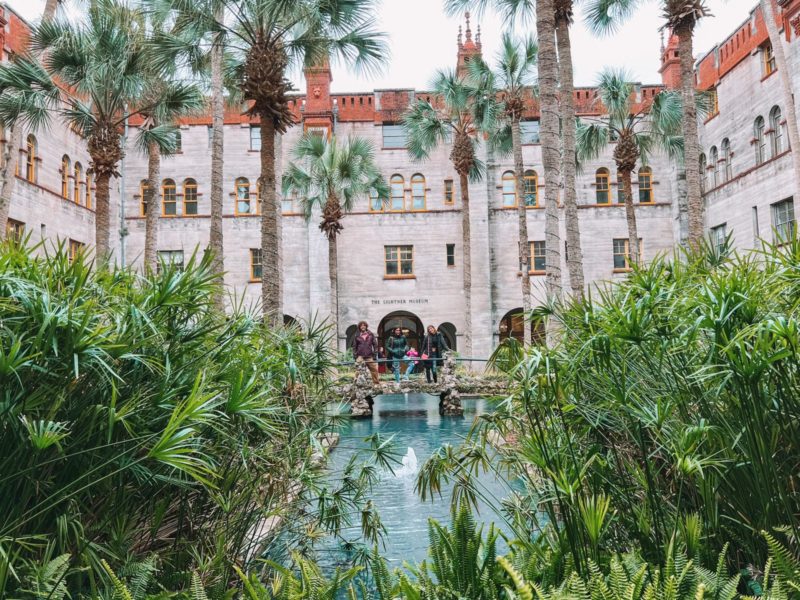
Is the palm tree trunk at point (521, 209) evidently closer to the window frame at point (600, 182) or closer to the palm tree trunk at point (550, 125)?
the palm tree trunk at point (550, 125)

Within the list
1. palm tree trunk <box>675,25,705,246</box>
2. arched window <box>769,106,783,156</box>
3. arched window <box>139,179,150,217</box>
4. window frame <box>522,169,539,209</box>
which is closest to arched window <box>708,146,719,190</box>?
arched window <box>769,106,783,156</box>

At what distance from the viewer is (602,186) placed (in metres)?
33.3

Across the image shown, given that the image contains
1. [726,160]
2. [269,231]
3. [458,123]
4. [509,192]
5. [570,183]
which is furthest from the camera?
[509,192]

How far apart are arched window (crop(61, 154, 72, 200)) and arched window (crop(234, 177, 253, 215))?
7.44 meters

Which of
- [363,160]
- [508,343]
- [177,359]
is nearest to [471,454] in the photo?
[508,343]

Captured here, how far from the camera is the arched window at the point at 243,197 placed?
33.3 meters

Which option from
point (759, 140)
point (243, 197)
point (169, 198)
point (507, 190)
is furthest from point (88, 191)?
point (759, 140)

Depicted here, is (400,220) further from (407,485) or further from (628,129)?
(407,485)

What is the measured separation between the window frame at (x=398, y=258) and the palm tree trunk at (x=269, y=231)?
20.6 metres

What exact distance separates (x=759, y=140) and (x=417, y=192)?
1456 centimetres

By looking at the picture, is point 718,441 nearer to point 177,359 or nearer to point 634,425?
point 634,425

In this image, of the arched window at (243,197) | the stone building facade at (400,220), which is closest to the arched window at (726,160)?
the stone building facade at (400,220)

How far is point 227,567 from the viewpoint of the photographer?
4.58 metres

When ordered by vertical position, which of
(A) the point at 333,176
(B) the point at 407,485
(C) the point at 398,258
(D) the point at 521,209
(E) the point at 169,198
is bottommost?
(B) the point at 407,485
